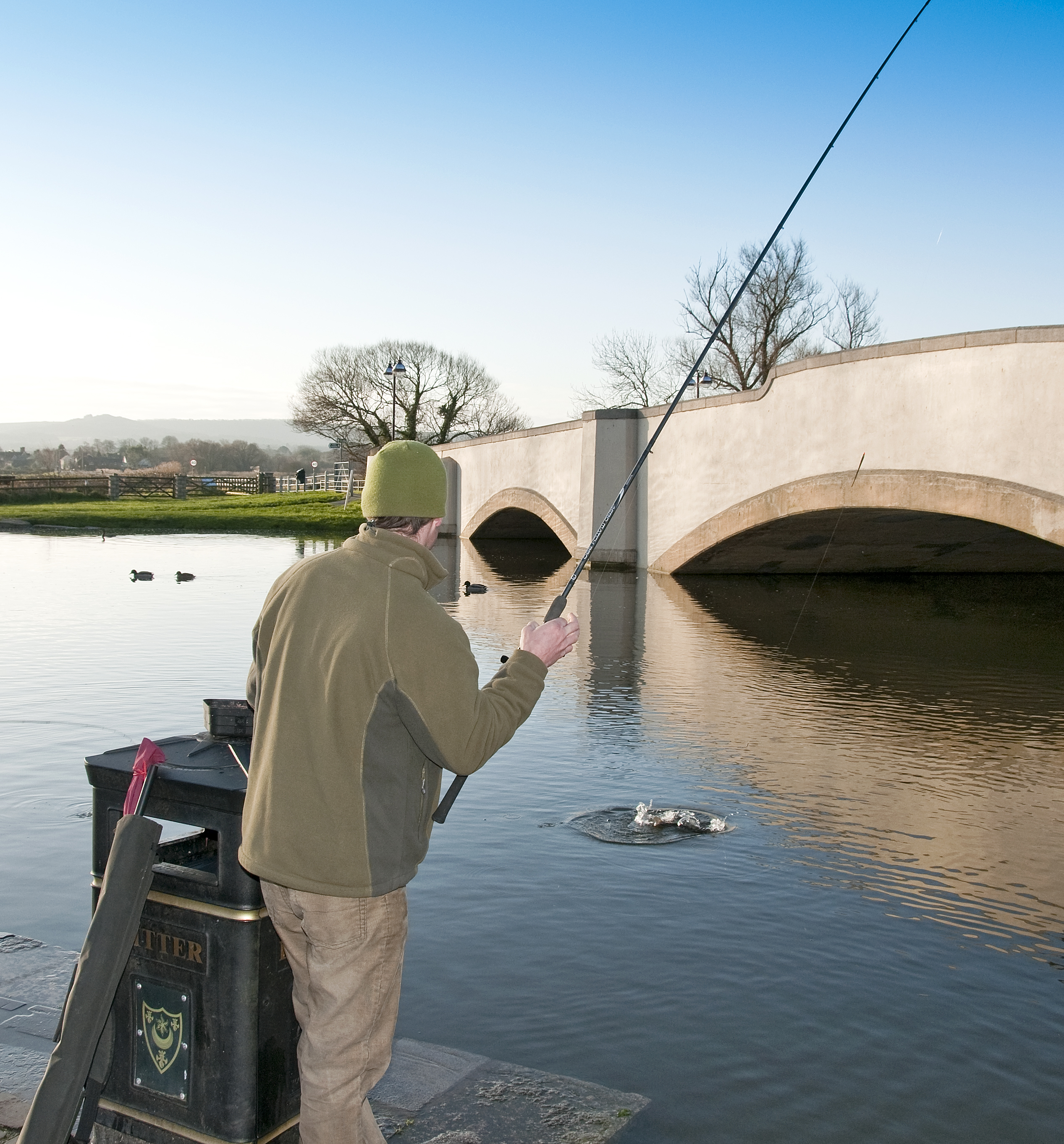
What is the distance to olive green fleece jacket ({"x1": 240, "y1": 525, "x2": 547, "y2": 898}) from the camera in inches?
98.7

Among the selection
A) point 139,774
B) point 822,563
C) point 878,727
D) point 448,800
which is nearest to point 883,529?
point 822,563

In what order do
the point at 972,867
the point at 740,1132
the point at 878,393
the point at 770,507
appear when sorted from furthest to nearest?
1. the point at 770,507
2. the point at 878,393
3. the point at 972,867
4. the point at 740,1132

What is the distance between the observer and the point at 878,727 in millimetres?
9258

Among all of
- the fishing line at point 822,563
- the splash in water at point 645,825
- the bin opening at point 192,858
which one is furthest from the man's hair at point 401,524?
the fishing line at point 822,563

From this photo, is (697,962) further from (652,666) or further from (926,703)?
(652,666)

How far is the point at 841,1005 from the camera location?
14.0 ft

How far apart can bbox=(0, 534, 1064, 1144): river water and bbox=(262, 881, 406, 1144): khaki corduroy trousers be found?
113 cm

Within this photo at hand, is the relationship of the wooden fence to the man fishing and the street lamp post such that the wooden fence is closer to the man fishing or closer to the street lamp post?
the street lamp post

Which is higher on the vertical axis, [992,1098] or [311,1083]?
[311,1083]

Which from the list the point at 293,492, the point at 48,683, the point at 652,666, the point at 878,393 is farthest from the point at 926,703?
the point at 293,492

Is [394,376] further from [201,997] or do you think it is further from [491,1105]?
[201,997]

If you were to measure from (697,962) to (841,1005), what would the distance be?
1.85 ft

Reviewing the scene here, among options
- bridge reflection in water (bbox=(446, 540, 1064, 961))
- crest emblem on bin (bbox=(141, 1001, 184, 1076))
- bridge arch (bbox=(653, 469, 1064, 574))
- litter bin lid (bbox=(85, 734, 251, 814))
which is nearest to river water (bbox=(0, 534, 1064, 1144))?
bridge reflection in water (bbox=(446, 540, 1064, 961))

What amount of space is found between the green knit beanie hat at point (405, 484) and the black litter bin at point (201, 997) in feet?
2.27
